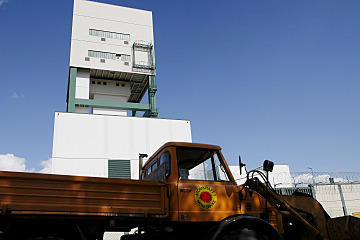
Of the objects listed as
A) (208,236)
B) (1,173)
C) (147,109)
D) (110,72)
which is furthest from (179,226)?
(110,72)

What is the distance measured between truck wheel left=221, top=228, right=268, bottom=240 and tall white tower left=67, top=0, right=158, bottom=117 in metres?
24.3

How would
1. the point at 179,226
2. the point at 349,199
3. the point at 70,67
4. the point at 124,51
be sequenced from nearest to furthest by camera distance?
the point at 179,226 → the point at 349,199 → the point at 70,67 → the point at 124,51

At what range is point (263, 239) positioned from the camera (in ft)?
18.7

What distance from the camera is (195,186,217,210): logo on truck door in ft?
18.5

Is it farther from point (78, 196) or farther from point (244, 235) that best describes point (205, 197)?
point (78, 196)

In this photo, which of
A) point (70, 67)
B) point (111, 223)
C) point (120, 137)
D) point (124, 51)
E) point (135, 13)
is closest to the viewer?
point (111, 223)

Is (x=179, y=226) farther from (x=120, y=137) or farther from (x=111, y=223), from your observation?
(x=120, y=137)

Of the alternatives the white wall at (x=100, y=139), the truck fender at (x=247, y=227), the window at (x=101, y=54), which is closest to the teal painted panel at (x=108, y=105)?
the white wall at (x=100, y=139)

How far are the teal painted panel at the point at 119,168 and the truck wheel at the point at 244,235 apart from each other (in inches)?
767

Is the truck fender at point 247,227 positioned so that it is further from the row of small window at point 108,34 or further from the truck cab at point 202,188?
the row of small window at point 108,34

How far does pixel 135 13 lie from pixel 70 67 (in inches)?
391

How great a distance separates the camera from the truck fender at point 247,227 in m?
5.48

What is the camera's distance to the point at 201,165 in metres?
6.27

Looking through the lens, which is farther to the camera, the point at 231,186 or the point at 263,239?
the point at 231,186
